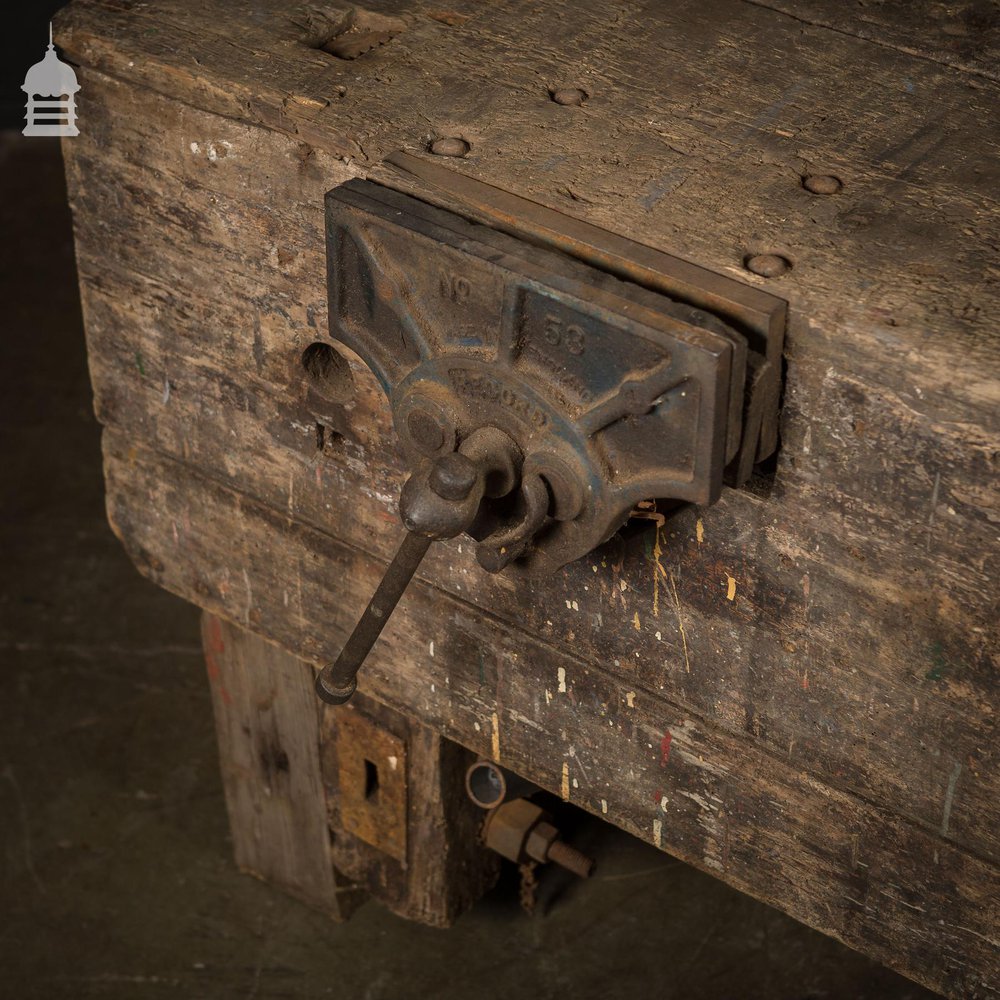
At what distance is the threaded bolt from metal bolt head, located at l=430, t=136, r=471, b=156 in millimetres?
1334

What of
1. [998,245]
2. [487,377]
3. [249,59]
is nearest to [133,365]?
[249,59]

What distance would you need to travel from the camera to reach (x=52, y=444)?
188 inches

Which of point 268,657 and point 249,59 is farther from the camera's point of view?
point 268,657

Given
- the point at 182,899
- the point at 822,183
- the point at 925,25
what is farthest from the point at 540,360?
the point at 182,899

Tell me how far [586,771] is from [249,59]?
3.42 feet

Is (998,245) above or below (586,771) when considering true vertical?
above

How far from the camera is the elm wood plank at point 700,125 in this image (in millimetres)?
2176

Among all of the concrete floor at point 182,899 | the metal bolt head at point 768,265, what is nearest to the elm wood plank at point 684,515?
the metal bolt head at point 768,265

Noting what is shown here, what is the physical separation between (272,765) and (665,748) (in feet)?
3.40

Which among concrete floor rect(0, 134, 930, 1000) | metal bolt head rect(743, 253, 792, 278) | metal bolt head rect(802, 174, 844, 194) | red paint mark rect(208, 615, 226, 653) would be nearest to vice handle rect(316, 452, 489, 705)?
metal bolt head rect(743, 253, 792, 278)

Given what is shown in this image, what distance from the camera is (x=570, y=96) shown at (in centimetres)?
253

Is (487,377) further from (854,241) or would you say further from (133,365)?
(133,365)

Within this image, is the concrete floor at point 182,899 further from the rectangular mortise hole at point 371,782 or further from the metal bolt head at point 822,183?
the metal bolt head at point 822,183

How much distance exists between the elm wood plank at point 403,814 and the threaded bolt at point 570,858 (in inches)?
5.6
